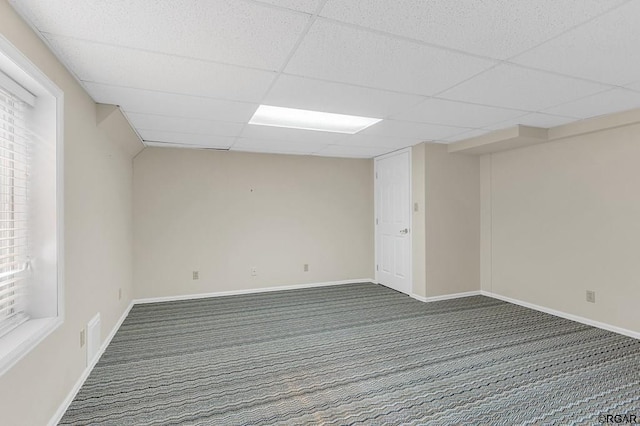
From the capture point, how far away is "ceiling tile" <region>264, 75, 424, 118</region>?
7.73 feet

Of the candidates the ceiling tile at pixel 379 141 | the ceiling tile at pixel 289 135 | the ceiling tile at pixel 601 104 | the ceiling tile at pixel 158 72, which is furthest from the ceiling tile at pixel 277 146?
the ceiling tile at pixel 601 104

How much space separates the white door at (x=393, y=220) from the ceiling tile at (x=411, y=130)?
2.51 feet

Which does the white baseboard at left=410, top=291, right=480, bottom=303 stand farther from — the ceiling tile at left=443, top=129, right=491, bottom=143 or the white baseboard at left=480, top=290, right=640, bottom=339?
the ceiling tile at left=443, top=129, right=491, bottom=143

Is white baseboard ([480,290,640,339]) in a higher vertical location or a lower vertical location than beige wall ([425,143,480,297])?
lower

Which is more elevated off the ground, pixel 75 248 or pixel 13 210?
pixel 13 210

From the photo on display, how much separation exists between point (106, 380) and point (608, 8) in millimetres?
3722

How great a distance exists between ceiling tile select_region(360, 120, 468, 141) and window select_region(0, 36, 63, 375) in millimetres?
2691

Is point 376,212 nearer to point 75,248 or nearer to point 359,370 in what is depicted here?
point 359,370

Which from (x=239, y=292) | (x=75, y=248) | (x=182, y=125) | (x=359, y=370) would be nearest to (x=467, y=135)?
(x=359, y=370)

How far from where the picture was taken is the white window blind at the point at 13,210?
170cm

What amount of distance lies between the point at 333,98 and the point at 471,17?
123cm

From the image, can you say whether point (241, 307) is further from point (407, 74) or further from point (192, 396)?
point (407, 74)

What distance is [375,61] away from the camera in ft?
6.52

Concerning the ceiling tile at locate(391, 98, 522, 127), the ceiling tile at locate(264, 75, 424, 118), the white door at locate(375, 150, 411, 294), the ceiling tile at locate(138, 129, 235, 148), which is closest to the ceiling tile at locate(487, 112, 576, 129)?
the ceiling tile at locate(391, 98, 522, 127)
